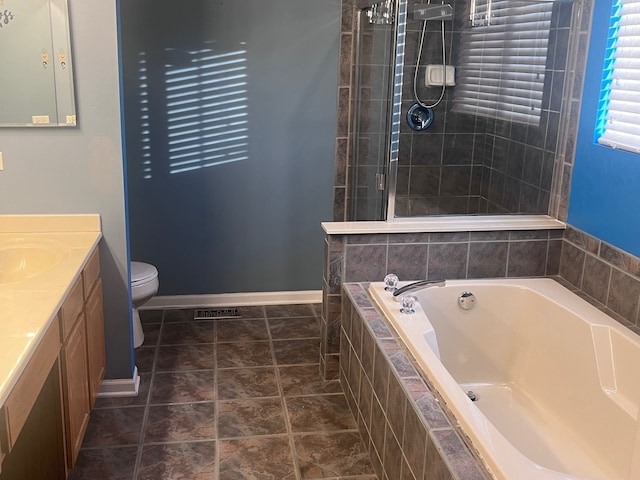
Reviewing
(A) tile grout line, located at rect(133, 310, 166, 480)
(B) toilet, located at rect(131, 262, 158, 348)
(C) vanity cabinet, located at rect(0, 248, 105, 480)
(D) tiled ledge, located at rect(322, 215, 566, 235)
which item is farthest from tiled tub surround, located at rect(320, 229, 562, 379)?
(C) vanity cabinet, located at rect(0, 248, 105, 480)

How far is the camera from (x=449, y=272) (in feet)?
10.8

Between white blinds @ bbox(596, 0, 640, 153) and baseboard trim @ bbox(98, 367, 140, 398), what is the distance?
7.90 feet

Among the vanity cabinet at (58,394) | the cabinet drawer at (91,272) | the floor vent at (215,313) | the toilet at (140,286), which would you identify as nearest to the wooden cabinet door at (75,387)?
the vanity cabinet at (58,394)

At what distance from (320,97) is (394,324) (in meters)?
1.88

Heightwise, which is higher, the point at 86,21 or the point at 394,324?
the point at 86,21

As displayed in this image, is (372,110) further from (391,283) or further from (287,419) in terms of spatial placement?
(287,419)

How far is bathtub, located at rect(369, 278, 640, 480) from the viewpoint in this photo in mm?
2406

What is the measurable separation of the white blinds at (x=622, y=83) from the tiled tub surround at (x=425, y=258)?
1.99 feet

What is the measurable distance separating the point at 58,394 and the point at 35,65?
4.45 feet

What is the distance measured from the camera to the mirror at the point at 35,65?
9.16 feet

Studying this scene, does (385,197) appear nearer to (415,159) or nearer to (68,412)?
(415,159)

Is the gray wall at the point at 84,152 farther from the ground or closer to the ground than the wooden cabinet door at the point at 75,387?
farther from the ground

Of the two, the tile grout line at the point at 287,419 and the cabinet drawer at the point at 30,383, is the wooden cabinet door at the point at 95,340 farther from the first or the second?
the tile grout line at the point at 287,419

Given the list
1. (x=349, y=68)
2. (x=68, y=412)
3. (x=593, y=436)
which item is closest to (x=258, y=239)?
(x=349, y=68)
